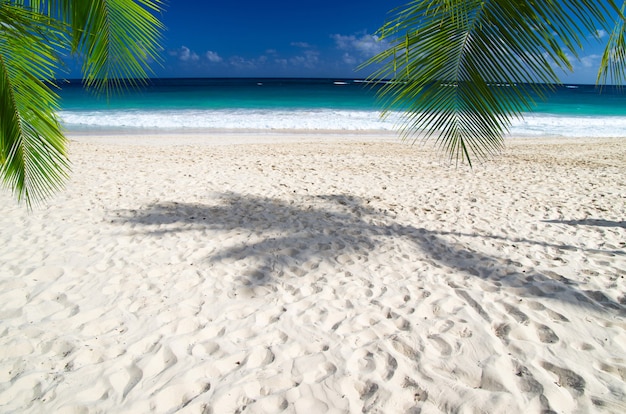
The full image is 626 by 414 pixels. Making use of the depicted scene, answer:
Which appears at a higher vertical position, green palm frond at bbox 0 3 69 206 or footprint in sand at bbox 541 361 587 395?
green palm frond at bbox 0 3 69 206

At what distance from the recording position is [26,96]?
2.19m

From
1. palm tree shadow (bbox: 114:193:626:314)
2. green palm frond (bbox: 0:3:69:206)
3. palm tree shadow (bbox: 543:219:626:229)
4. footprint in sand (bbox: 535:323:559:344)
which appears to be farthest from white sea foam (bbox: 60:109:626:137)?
green palm frond (bbox: 0:3:69:206)

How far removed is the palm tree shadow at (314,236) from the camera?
11.2ft

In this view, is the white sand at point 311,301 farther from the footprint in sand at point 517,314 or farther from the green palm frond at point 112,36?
the green palm frond at point 112,36

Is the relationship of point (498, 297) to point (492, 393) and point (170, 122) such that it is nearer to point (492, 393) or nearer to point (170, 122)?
point (492, 393)

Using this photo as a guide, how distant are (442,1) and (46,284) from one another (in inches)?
143

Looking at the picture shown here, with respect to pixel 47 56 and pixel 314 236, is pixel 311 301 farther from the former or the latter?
pixel 47 56

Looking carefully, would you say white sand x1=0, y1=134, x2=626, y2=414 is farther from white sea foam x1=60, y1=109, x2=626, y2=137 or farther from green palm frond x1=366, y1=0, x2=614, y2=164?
white sea foam x1=60, y1=109, x2=626, y2=137

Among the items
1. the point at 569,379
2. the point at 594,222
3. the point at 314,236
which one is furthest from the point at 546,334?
the point at 594,222

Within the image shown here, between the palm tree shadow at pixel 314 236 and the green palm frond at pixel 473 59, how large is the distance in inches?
72.7

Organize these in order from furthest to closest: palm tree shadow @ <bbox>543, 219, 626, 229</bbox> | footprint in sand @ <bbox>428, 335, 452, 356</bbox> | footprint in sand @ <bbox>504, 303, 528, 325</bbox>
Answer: palm tree shadow @ <bbox>543, 219, 626, 229</bbox> < footprint in sand @ <bbox>504, 303, 528, 325</bbox> < footprint in sand @ <bbox>428, 335, 452, 356</bbox>

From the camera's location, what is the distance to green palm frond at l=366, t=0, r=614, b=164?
1.84 m

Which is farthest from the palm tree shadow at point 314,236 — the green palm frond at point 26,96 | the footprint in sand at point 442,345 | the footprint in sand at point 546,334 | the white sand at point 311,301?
the green palm frond at point 26,96

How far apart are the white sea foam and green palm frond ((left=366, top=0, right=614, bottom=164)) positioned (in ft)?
48.8
